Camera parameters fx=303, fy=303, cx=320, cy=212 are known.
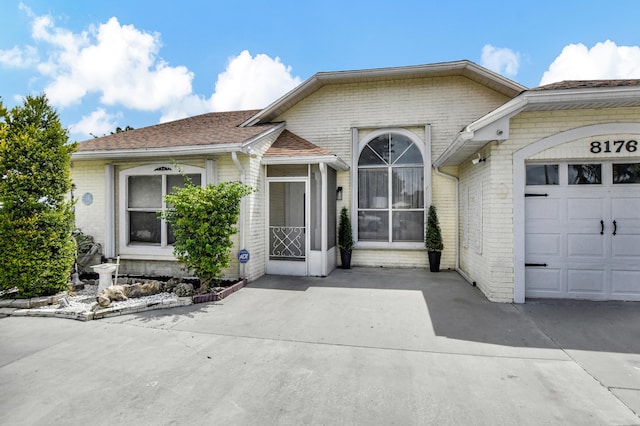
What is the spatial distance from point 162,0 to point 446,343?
10195mm

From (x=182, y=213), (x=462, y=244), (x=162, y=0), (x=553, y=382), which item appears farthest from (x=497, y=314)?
(x=162, y=0)

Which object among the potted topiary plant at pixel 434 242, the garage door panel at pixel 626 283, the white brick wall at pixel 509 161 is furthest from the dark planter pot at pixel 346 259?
the garage door panel at pixel 626 283

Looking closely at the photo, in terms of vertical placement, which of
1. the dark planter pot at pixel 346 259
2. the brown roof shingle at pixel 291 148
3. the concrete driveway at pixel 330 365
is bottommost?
the concrete driveway at pixel 330 365

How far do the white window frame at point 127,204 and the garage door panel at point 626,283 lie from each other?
28.4ft

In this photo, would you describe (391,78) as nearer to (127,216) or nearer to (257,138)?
(257,138)

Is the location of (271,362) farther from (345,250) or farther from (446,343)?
(345,250)

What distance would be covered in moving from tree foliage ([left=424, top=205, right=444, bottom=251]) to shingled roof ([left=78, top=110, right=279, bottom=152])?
5311 mm

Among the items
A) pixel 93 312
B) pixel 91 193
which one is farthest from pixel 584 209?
pixel 91 193

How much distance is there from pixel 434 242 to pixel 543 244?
2.98 metres

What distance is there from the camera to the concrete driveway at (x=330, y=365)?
259 centimetres

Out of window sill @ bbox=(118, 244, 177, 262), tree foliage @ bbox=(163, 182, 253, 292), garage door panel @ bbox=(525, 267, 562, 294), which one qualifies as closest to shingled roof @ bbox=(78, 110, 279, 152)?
tree foliage @ bbox=(163, 182, 253, 292)

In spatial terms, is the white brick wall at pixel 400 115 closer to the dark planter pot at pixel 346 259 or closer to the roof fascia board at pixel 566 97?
the dark planter pot at pixel 346 259

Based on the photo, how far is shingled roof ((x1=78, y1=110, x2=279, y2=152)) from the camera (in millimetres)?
7390

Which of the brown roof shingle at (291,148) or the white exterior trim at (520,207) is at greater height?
the brown roof shingle at (291,148)
